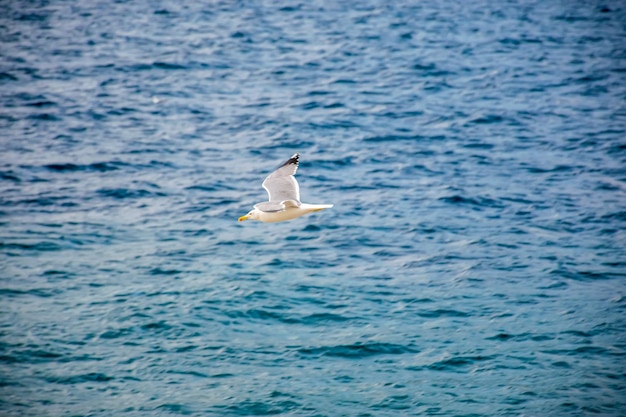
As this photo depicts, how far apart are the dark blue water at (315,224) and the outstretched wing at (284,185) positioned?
4103mm

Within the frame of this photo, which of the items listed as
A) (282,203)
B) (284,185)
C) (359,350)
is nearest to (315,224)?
(359,350)

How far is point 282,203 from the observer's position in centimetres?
1619

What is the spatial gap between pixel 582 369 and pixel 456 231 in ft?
20.6

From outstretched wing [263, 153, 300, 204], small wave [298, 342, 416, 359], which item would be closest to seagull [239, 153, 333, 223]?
outstretched wing [263, 153, 300, 204]

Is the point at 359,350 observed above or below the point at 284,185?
below

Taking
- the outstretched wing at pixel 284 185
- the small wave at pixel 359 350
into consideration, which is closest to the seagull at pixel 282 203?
the outstretched wing at pixel 284 185

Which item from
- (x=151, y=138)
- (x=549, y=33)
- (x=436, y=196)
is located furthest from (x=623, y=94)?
(x=151, y=138)

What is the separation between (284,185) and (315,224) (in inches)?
324

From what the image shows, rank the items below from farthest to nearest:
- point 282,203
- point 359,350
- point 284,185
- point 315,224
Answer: point 315,224, point 359,350, point 284,185, point 282,203

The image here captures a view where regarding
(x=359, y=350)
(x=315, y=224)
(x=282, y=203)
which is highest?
(x=282, y=203)

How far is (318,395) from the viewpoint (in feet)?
60.1

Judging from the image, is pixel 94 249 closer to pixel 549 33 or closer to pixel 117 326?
pixel 117 326

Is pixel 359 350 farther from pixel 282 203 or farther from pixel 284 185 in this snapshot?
pixel 282 203

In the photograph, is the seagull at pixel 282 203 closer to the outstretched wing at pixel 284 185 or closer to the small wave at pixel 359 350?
the outstretched wing at pixel 284 185
